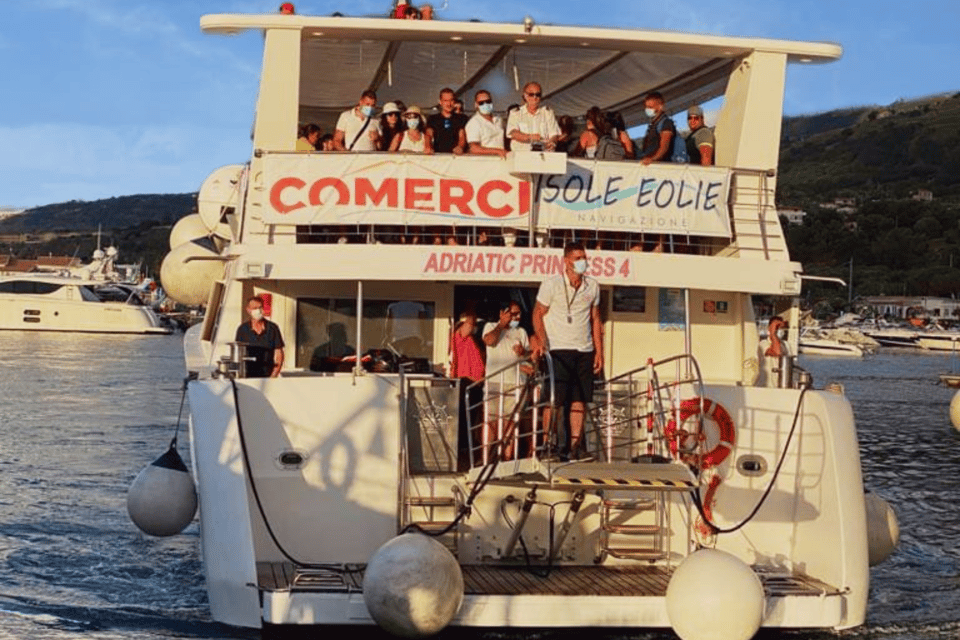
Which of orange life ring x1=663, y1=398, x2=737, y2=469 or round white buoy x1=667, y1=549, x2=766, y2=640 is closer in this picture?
round white buoy x1=667, y1=549, x2=766, y2=640

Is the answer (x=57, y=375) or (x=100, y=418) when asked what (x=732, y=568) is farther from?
(x=57, y=375)

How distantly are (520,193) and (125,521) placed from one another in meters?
7.83

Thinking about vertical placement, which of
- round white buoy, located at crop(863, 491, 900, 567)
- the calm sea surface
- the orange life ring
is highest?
the orange life ring

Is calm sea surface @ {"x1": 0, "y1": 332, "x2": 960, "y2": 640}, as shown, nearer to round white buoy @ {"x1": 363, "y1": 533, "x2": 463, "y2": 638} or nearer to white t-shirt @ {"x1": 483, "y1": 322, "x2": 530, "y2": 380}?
round white buoy @ {"x1": 363, "y1": 533, "x2": 463, "y2": 638}

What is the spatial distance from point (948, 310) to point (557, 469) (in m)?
126

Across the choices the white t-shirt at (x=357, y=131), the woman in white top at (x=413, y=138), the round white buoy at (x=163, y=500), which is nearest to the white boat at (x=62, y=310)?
the white t-shirt at (x=357, y=131)

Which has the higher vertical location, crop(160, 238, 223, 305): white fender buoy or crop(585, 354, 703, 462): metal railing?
crop(160, 238, 223, 305): white fender buoy

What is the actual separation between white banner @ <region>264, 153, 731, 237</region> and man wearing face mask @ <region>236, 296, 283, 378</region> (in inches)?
34.3

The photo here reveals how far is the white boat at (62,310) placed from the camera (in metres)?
79.5

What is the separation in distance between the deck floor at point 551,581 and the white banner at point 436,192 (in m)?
2.89

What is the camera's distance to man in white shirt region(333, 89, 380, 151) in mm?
14305

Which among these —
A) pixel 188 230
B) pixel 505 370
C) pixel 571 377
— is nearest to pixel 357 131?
pixel 505 370

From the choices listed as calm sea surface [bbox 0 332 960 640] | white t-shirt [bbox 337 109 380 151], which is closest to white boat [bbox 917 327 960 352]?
calm sea surface [bbox 0 332 960 640]

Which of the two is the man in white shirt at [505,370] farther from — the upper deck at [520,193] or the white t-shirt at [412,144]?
the white t-shirt at [412,144]
